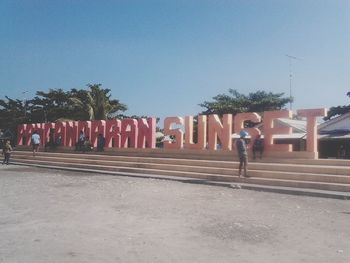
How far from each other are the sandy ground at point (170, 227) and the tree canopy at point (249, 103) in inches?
1201

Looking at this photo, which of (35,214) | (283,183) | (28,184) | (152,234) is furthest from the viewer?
(28,184)

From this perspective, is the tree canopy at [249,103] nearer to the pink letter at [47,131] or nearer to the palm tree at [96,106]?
the palm tree at [96,106]

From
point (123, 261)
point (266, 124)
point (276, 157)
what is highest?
point (266, 124)

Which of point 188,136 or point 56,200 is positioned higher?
point 188,136

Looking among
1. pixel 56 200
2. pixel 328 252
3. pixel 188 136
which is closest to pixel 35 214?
pixel 56 200

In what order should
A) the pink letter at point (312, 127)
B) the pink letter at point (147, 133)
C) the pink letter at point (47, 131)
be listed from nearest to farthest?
the pink letter at point (312, 127)
the pink letter at point (147, 133)
the pink letter at point (47, 131)

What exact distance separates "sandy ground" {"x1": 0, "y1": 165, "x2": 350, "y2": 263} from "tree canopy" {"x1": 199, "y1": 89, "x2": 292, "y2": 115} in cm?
3049

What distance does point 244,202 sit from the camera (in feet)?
31.3

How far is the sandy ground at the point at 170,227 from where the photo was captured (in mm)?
5281

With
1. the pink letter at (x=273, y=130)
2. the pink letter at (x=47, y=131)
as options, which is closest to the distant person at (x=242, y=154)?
the pink letter at (x=273, y=130)

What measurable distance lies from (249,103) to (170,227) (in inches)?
1424

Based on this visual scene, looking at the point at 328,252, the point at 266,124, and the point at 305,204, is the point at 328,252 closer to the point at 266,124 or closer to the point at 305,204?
the point at 305,204

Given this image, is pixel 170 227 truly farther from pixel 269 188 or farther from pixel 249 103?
pixel 249 103

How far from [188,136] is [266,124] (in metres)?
4.28
